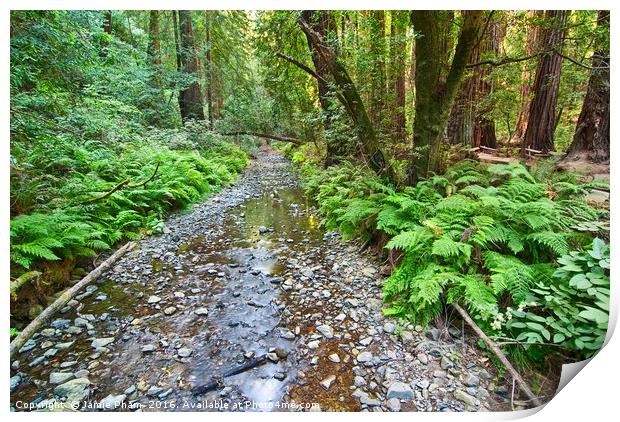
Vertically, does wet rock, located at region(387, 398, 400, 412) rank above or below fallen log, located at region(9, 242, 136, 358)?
below

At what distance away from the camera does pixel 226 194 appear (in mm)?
7527

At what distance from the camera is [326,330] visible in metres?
2.63

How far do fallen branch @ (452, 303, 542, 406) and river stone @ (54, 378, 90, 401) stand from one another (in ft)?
8.78

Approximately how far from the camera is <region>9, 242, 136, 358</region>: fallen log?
7.32ft

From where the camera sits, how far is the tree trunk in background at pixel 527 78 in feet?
11.4

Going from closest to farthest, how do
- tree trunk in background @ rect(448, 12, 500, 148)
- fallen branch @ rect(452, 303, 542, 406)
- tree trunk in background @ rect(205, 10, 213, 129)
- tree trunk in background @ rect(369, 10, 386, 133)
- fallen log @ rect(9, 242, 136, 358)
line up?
1. fallen branch @ rect(452, 303, 542, 406)
2. fallen log @ rect(9, 242, 136, 358)
3. tree trunk in background @ rect(369, 10, 386, 133)
4. tree trunk in background @ rect(205, 10, 213, 129)
5. tree trunk in background @ rect(448, 12, 500, 148)

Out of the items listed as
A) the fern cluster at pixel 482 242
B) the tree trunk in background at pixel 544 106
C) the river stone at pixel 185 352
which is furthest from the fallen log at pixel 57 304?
the tree trunk in background at pixel 544 106

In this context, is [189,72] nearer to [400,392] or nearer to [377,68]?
[377,68]

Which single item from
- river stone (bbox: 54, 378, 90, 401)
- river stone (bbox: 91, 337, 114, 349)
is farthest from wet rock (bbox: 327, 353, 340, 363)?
river stone (bbox: 91, 337, 114, 349)

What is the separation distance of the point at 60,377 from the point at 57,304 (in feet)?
2.91

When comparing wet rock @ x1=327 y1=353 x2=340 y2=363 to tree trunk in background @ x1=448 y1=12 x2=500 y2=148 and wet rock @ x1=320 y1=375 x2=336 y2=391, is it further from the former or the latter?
tree trunk in background @ x1=448 y1=12 x2=500 y2=148

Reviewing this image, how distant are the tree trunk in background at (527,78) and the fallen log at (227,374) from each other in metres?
4.29
